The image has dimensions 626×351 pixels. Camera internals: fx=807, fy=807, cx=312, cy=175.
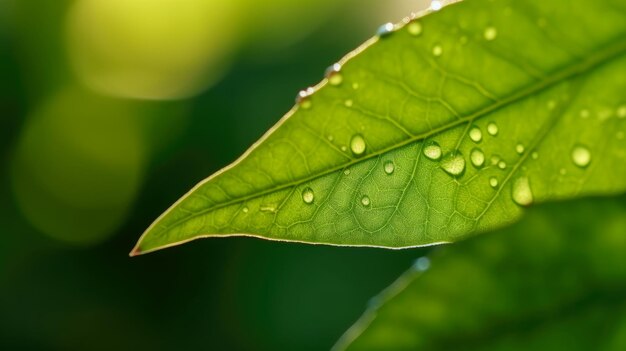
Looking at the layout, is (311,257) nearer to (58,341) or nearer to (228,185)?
(58,341)

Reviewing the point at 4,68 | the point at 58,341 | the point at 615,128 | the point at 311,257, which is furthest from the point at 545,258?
the point at 4,68

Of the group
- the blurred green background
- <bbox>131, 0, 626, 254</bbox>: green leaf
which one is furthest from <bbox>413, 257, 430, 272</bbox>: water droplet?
the blurred green background

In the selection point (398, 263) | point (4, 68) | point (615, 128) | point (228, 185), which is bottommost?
point (398, 263)

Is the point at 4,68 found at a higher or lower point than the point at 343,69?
higher

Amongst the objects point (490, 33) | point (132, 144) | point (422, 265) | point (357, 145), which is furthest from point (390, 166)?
point (132, 144)

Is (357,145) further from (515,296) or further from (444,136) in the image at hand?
(515,296)
